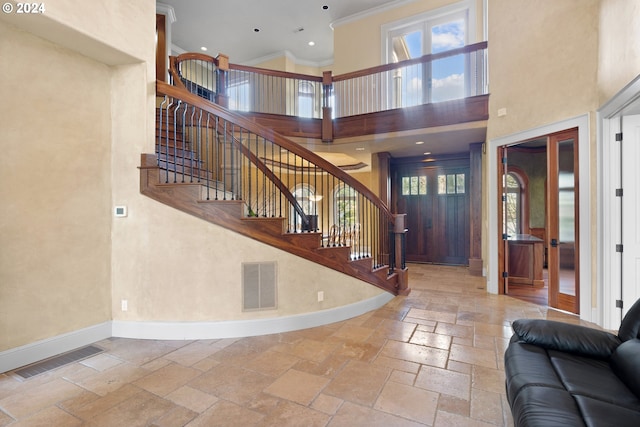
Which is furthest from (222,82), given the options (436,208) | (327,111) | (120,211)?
(436,208)

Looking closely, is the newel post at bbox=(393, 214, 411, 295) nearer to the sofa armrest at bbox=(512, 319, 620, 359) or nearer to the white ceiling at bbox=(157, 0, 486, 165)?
the white ceiling at bbox=(157, 0, 486, 165)

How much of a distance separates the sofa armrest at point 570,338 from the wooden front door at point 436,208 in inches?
218

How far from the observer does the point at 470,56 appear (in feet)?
18.8

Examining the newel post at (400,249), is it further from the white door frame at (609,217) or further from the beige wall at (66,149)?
the beige wall at (66,149)

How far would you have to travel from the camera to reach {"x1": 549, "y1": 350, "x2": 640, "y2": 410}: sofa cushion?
4.66 ft

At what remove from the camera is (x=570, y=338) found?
1887 mm

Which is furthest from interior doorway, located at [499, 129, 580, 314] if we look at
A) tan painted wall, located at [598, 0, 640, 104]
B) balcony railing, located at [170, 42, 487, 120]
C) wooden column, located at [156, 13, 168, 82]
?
wooden column, located at [156, 13, 168, 82]

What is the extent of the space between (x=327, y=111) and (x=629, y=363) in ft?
17.8

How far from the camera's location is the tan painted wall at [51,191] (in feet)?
8.13

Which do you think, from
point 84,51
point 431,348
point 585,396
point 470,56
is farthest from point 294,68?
point 585,396

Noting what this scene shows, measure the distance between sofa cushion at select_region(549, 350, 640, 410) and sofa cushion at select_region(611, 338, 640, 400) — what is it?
29 mm

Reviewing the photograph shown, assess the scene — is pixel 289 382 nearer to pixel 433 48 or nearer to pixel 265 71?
pixel 265 71

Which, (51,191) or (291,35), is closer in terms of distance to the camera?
(51,191)

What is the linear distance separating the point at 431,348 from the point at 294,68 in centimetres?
887
